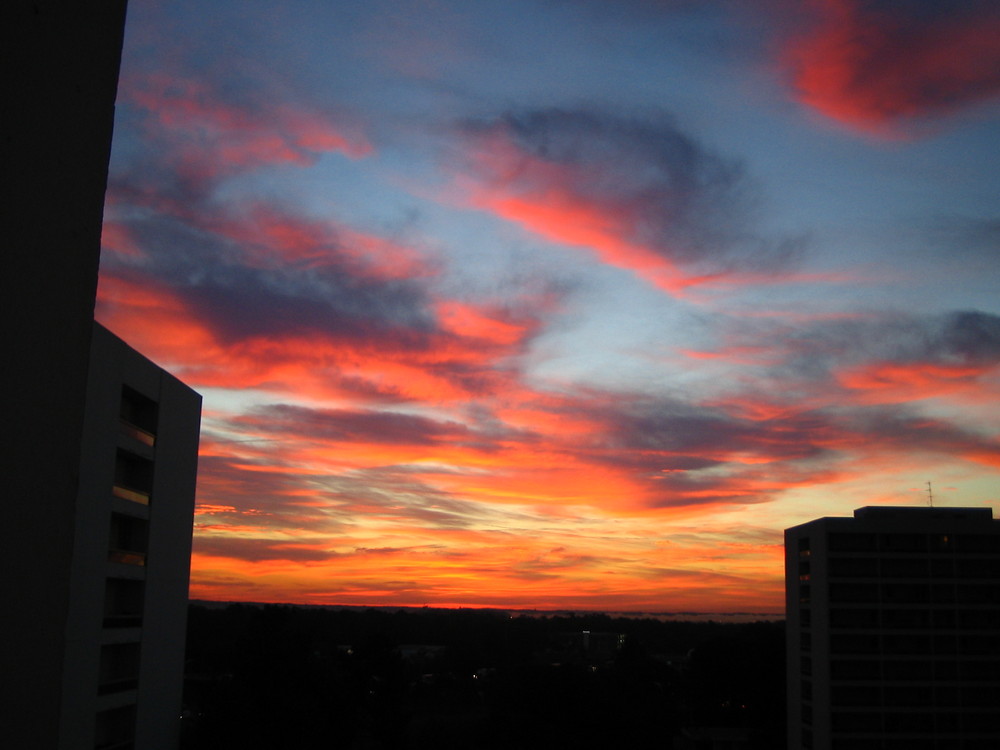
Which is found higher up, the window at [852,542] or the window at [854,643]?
the window at [852,542]

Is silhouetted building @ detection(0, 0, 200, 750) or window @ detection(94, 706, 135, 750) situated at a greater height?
silhouetted building @ detection(0, 0, 200, 750)

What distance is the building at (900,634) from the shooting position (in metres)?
46.1

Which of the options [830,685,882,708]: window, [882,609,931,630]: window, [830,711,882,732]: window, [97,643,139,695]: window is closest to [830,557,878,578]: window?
[882,609,931,630]: window

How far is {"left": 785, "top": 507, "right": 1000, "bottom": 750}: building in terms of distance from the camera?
46.1m

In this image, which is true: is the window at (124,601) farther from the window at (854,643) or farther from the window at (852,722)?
the window at (854,643)

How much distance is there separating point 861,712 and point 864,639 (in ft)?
13.0

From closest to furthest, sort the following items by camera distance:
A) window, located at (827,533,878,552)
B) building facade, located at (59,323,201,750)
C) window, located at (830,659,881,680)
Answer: building facade, located at (59,323,201,750) < window, located at (830,659,881,680) < window, located at (827,533,878,552)

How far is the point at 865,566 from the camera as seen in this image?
160 feet

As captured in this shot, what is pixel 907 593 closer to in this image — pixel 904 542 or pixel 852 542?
pixel 904 542

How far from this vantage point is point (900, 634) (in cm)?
4766

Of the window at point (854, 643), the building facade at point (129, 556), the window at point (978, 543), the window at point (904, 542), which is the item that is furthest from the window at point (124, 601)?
the window at point (978, 543)

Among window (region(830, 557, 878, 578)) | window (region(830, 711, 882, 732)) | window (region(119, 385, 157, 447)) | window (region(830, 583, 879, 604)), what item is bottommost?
window (region(830, 711, 882, 732))

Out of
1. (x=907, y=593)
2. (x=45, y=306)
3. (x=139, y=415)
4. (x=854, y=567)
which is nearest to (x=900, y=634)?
(x=907, y=593)

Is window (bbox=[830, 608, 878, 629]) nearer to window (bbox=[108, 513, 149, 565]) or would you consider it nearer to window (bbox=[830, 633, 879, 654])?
window (bbox=[830, 633, 879, 654])
